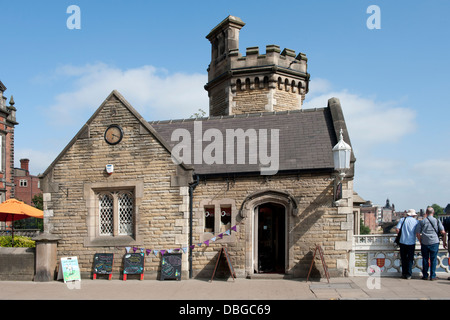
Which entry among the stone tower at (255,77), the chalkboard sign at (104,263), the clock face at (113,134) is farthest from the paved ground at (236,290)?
the stone tower at (255,77)

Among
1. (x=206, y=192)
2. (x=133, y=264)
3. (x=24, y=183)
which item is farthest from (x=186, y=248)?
(x=24, y=183)

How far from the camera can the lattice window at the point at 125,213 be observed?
1373 cm

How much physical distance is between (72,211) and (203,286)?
18.2ft

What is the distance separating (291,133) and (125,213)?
617 cm

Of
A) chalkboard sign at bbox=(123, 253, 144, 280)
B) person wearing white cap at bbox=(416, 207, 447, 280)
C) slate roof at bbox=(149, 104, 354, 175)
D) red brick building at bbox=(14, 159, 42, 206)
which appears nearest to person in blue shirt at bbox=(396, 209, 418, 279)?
person wearing white cap at bbox=(416, 207, 447, 280)

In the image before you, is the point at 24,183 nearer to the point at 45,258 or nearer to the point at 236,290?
the point at 45,258

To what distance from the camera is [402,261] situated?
11.8 metres

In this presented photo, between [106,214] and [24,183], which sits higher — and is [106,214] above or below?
below

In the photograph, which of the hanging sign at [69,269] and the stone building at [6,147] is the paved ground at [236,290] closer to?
the hanging sign at [69,269]

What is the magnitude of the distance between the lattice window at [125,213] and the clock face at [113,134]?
182cm

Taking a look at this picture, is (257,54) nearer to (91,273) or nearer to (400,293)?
(91,273)

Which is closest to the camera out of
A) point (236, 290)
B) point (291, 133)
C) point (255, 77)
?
point (236, 290)

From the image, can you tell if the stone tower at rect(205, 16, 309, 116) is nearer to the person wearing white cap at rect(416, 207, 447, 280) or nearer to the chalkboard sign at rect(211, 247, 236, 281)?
the chalkboard sign at rect(211, 247, 236, 281)

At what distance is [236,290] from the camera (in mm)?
10680
